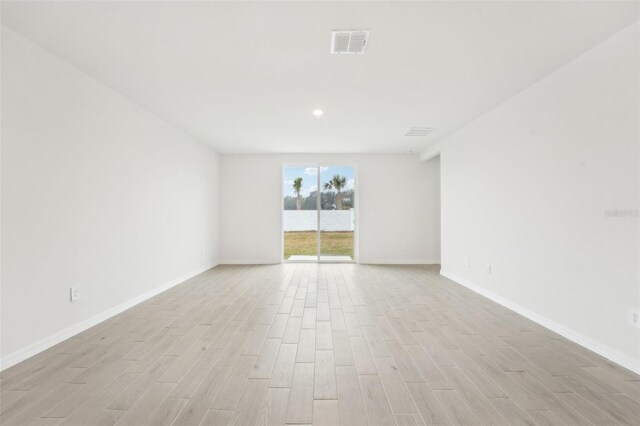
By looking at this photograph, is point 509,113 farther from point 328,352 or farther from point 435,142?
point 328,352

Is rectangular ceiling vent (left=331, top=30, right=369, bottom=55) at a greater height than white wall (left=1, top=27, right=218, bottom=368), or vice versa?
rectangular ceiling vent (left=331, top=30, right=369, bottom=55)

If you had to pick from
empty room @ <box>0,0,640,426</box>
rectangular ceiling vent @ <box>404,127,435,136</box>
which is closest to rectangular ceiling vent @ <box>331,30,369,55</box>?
empty room @ <box>0,0,640,426</box>

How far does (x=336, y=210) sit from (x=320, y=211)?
0.38 m

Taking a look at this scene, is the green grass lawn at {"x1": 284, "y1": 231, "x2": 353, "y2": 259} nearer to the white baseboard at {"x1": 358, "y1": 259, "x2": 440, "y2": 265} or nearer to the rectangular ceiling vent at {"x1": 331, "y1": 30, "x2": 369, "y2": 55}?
the white baseboard at {"x1": 358, "y1": 259, "x2": 440, "y2": 265}

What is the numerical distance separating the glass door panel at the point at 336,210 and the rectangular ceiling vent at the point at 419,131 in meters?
2.07

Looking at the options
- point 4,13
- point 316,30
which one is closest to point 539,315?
point 316,30

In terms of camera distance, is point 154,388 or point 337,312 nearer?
point 154,388

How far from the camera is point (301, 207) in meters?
7.21

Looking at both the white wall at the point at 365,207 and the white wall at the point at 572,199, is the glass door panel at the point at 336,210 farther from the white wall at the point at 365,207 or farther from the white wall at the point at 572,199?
the white wall at the point at 572,199

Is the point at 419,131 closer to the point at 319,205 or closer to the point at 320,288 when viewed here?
the point at 319,205

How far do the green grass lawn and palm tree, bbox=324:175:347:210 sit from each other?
0.76 metres

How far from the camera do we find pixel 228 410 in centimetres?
175

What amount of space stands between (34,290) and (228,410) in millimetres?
1971

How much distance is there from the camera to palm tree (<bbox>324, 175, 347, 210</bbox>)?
717cm
